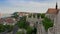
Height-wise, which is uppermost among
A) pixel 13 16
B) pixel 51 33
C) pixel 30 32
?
pixel 51 33

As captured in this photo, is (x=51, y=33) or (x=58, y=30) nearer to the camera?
(x=58, y=30)

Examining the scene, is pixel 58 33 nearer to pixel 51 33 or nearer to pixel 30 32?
pixel 51 33

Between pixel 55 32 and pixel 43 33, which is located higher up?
pixel 55 32

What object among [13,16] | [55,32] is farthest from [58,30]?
[13,16]

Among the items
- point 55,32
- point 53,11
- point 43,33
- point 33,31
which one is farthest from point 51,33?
point 53,11

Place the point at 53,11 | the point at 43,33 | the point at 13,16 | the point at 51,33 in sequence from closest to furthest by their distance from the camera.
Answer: the point at 51,33 < the point at 43,33 < the point at 53,11 < the point at 13,16

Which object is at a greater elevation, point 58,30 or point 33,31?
point 58,30

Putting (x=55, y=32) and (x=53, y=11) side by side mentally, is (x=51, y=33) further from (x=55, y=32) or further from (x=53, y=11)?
(x=53, y=11)

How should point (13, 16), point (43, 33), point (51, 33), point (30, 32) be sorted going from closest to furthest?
1. point (51, 33)
2. point (43, 33)
3. point (30, 32)
4. point (13, 16)

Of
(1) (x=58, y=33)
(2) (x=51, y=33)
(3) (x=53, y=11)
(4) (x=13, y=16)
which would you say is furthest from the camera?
(4) (x=13, y=16)
